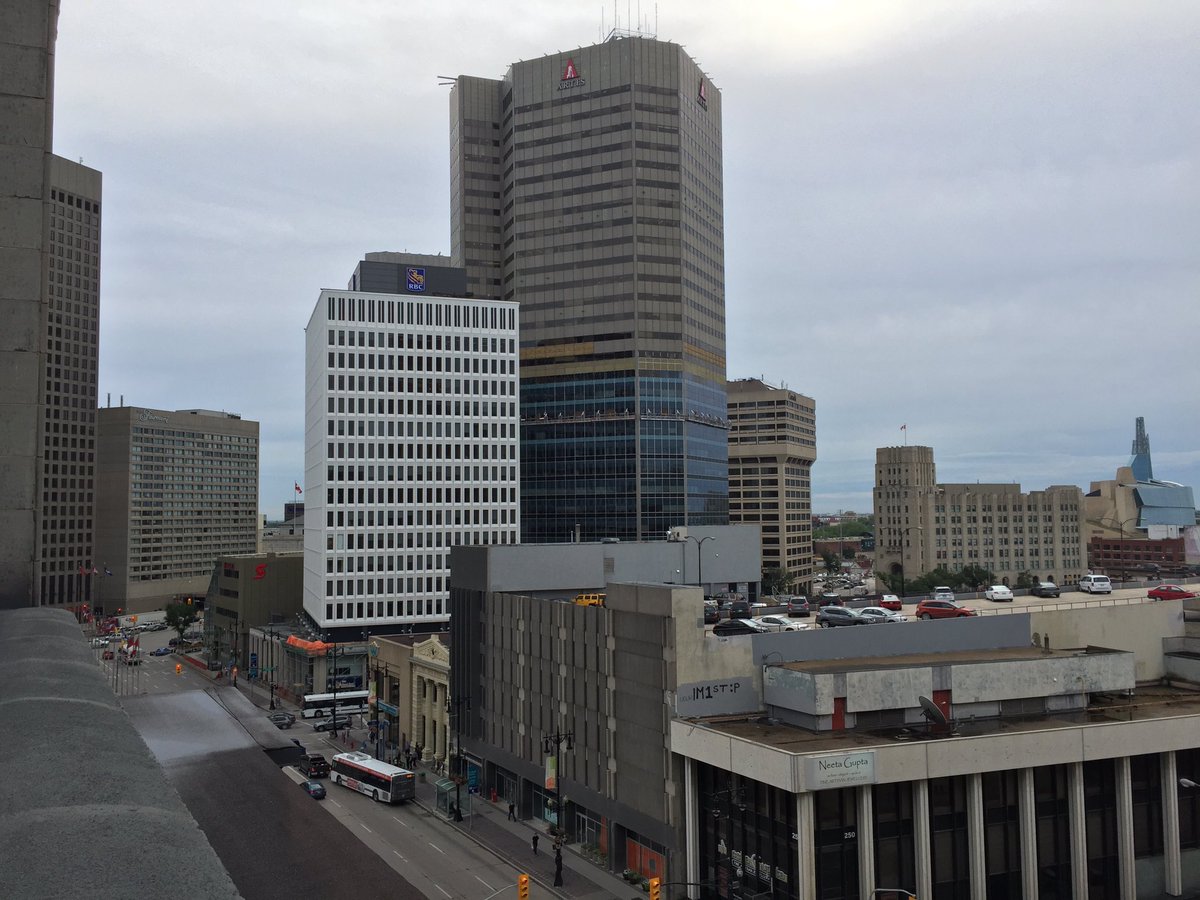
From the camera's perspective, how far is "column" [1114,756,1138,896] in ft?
170

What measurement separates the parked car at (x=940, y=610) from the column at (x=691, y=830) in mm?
24800

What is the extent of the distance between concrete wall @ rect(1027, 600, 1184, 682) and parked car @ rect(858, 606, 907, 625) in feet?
29.7

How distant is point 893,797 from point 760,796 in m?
6.79

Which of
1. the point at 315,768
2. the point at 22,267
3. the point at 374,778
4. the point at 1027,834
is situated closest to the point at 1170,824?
the point at 1027,834

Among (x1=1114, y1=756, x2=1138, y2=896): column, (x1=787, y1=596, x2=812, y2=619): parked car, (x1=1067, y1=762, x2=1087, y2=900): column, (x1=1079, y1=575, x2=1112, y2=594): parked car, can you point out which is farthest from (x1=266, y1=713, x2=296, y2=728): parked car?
(x1=1114, y1=756, x2=1138, y2=896): column

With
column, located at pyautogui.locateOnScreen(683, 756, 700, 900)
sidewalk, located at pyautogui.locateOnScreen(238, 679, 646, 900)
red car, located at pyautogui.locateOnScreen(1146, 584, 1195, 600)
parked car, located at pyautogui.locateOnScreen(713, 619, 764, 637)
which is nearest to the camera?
column, located at pyautogui.locateOnScreen(683, 756, 700, 900)

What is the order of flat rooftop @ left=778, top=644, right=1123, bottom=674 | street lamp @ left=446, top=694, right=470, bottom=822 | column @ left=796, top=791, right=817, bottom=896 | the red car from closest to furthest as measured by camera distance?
column @ left=796, top=791, right=817, bottom=896 → flat rooftop @ left=778, top=644, right=1123, bottom=674 → the red car → street lamp @ left=446, top=694, right=470, bottom=822

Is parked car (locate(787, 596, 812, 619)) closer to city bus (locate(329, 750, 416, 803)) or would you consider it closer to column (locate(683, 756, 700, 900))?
column (locate(683, 756, 700, 900))

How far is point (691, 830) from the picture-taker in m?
52.8

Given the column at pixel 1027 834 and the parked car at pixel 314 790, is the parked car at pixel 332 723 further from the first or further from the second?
the column at pixel 1027 834

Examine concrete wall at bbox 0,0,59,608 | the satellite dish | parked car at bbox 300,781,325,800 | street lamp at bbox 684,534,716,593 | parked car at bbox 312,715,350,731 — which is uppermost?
concrete wall at bbox 0,0,59,608

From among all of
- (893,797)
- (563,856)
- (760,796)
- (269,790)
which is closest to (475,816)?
(563,856)

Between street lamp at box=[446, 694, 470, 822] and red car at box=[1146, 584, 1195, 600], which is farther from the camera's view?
street lamp at box=[446, 694, 470, 822]

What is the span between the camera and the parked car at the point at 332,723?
355 ft
